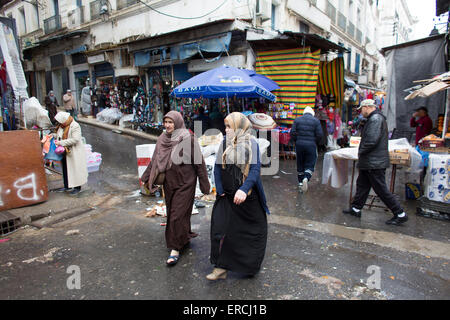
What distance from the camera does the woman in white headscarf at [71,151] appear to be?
223 inches

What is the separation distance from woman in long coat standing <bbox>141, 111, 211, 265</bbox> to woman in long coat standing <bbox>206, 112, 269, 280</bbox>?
563mm

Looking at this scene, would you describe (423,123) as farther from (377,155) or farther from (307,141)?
(377,155)

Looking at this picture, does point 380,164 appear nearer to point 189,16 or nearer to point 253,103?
point 253,103

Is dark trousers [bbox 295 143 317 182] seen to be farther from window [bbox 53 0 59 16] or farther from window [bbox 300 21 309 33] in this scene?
window [bbox 53 0 59 16]

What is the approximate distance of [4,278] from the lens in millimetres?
3113

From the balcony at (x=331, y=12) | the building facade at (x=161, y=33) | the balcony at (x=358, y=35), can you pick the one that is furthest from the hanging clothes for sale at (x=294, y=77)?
the balcony at (x=358, y=35)

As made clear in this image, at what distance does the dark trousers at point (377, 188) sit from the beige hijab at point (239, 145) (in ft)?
8.08

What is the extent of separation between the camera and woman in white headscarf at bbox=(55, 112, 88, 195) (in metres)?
5.65

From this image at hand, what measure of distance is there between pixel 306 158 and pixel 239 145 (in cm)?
373

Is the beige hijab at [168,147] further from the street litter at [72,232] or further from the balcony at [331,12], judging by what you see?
the balcony at [331,12]

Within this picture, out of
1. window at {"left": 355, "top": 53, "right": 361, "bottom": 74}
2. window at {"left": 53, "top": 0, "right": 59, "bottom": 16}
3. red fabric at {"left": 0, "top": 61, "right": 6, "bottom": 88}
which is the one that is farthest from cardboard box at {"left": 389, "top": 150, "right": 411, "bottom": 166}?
window at {"left": 53, "top": 0, "right": 59, "bottom": 16}

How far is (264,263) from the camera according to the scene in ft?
11.0

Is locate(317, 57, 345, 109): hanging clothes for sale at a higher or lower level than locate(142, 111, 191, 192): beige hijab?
higher
